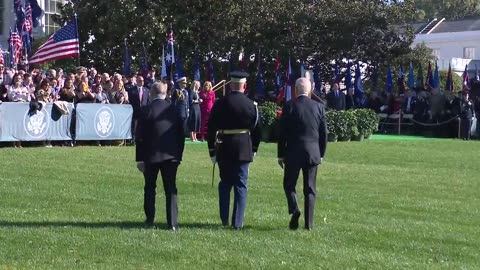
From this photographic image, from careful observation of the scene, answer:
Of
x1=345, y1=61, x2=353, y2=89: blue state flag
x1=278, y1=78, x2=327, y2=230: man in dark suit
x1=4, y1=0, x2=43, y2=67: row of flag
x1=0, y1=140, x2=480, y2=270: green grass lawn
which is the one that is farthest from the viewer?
x1=345, y1=61, x2=353, y2=89: blue state flag

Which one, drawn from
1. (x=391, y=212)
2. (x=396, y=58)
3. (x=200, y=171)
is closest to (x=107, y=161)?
(x=200, y=171)

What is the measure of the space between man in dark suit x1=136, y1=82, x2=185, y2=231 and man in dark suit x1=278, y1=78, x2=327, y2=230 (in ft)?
4.20

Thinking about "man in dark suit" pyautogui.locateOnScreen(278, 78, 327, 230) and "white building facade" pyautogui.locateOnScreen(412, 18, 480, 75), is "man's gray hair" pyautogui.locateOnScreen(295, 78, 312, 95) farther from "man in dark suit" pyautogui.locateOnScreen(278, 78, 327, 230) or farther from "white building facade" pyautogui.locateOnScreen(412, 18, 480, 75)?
"white building facade" pyautogui.locateOnScreen(412, 18, 480, 75)

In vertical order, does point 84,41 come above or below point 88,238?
above

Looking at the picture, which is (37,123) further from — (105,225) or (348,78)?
(348,78)

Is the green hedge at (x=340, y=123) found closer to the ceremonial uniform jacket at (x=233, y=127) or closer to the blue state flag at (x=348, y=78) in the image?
the blue state flag at (x=348, y=78)

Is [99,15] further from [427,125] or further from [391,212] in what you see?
[391,212]

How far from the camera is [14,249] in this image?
30.6ft

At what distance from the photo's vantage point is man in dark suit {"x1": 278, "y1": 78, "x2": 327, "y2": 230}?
10938 mm

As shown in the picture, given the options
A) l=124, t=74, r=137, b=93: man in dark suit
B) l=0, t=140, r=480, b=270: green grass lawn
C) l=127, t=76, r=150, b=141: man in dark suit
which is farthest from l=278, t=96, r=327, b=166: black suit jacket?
l=124, t=74, r=137, b=93: man in dark suit

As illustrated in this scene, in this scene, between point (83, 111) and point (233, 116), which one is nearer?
point (233, 116)

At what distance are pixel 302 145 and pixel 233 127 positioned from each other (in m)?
0.86

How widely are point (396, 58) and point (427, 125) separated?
7858 mm

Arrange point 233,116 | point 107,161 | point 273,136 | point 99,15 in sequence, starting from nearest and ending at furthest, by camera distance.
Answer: point 233,116
point 107,161
point 273,136
point 99,15
